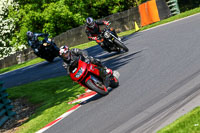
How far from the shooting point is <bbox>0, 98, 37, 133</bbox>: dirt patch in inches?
422

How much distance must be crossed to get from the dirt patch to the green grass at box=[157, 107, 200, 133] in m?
5.64

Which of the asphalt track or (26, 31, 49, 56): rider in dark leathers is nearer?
the asphalt track

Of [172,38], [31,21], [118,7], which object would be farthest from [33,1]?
[172,38]

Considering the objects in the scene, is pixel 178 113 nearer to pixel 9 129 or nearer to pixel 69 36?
pixel 9 129

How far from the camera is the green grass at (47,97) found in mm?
10039

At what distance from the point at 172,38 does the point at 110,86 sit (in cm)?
580

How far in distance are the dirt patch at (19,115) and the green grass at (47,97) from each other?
23 cm

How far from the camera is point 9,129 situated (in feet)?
34.7

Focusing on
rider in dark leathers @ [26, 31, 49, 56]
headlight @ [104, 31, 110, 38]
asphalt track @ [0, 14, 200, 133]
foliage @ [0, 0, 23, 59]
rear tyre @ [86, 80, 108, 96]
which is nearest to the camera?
asphalt track @ [0, 14, 200, 133]

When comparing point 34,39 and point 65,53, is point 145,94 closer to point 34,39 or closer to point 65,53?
point 65,53

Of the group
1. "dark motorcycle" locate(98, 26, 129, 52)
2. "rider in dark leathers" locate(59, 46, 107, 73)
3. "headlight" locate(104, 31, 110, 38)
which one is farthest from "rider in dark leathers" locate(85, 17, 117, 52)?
"rider in dark leathers" locate(59, 46, 107, 73)

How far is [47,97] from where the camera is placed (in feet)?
42.3

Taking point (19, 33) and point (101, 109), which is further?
point (19, 33)

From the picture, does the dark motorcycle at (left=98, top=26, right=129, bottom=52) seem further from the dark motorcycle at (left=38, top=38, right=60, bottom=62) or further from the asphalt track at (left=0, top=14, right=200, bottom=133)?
the dark motorcycle at (left=38, top=38, right=60, bottom=62)
